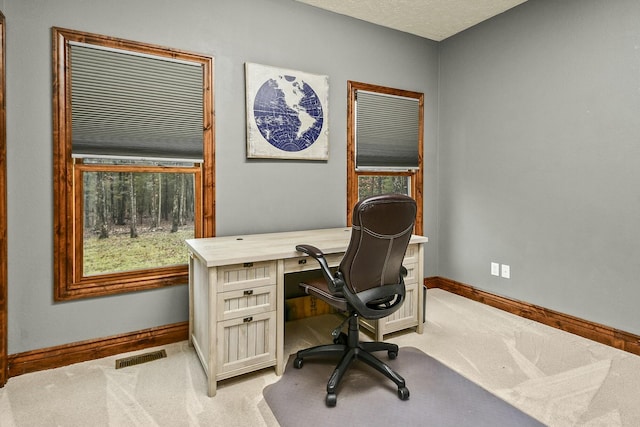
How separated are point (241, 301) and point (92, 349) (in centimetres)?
120

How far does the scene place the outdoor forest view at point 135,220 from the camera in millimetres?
2518

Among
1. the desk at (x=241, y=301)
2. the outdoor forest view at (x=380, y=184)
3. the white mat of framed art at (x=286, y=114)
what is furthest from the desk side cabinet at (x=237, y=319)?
the outdoor forest view at (x=380, y=184)

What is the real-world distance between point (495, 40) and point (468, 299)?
8.31 feet

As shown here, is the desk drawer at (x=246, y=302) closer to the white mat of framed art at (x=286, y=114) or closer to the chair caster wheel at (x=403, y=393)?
the chair caster wheel at (x=403, y=393)

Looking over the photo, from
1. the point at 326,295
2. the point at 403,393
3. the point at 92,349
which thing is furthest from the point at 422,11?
the point at 92,349

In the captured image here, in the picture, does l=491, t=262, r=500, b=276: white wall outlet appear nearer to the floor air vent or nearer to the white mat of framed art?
the white mat of framed art

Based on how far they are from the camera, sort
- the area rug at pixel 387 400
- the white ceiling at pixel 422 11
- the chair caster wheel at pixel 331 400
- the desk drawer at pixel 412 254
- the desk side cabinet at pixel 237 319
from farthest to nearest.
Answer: the white ceiling at pixel 422 11
the desk drawer at pixel 412 254
the desk side cabinet at pixel 237 319
the chair caster wheel at pixel 331 400
the area rug at pixel 387 400

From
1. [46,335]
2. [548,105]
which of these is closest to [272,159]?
[46,335]

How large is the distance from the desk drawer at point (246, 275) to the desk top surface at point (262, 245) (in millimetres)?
60

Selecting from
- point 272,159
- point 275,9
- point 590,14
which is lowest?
point 272,159

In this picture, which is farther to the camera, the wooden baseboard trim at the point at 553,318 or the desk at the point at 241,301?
the wooden baseboard trim at the point at 553,318

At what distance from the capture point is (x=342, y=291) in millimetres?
2012

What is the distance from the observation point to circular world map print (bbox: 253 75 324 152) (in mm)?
2973

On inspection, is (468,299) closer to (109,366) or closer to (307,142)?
(307,142)
